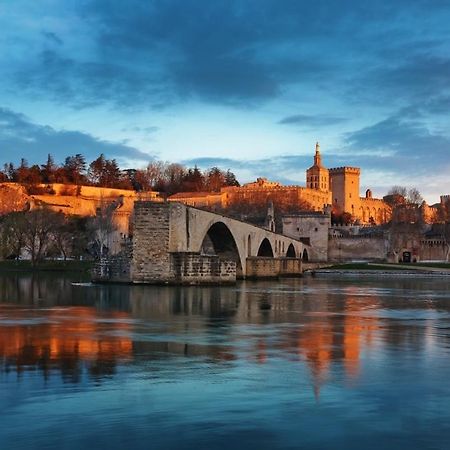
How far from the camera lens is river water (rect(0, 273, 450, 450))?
812 cm

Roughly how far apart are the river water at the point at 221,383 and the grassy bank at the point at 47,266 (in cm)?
4882

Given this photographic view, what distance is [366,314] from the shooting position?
24.0 meters

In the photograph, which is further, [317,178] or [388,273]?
[317,178]

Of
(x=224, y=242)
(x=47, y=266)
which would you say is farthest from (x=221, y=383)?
(x=47, y=266)

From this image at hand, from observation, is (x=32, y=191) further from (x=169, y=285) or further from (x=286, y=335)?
(x=286, y=335)

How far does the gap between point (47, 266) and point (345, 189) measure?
387 ft

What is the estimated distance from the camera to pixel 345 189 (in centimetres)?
18038

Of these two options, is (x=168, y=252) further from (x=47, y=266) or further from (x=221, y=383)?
(x=47, y=266)

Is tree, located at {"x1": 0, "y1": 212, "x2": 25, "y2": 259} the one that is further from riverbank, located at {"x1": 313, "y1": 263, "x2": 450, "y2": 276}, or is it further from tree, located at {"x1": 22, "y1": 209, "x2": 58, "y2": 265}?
riverbank, located at {"x1": 313, "y1": 263, "x2": 450, "y2": 276}

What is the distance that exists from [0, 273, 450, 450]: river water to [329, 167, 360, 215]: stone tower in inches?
6303

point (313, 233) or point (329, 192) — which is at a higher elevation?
point (329, 192)

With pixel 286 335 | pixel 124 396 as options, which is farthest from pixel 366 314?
pixel 124 396

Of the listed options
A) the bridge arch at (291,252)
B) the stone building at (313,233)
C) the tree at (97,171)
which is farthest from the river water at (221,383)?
the tree at (97,171)

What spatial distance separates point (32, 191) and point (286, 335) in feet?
365
